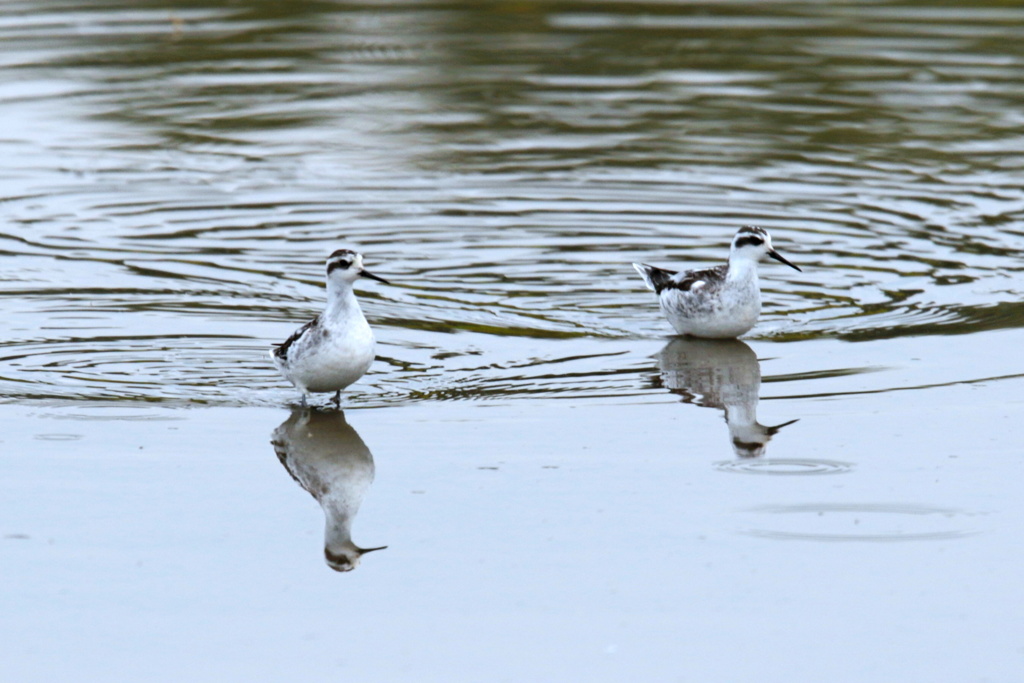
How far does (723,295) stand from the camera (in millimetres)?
14305

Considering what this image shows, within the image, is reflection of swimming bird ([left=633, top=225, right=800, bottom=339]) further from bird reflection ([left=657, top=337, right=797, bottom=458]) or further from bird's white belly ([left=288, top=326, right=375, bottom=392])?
bird's white belly ([left=288, top=326, right=375, bottom=392])

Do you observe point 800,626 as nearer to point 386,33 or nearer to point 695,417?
point 695,417

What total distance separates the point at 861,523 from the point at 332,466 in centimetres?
353

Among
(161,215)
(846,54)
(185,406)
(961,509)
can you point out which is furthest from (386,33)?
(961,509)

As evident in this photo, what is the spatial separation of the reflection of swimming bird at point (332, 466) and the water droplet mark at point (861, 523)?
2.39m

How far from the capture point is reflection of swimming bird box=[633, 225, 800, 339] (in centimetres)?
1438

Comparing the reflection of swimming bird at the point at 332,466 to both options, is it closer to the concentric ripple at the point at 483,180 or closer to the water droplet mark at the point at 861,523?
the concentric ripple at the point at 483,180

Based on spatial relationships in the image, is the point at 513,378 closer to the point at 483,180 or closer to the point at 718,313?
the point at 718,313

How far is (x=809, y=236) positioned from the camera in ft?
60.7

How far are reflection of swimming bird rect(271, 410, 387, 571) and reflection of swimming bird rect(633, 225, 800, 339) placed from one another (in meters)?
3.84

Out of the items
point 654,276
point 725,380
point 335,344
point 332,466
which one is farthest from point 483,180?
point 332,466

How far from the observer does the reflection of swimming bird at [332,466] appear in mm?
9531

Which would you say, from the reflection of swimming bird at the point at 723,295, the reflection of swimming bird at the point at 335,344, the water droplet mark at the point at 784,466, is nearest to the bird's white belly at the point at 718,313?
the reflection of swimming bird at the point at 723,295

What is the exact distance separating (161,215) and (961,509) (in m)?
11.9
